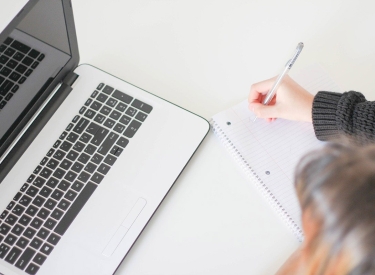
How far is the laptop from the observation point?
0.68 meters

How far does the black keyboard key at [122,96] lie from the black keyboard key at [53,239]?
0.25 meters

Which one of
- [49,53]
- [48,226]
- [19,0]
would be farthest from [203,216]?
[19,0]

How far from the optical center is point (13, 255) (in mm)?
675

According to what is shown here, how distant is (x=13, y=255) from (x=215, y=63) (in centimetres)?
47

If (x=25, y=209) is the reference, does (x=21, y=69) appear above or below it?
above

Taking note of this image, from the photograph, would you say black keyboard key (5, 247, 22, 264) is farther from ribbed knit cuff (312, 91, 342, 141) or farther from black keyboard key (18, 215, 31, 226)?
ribbed knit cuff (312, 91, 342, 141)

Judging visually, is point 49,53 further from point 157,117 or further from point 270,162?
point 270,162

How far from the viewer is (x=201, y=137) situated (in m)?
0.78

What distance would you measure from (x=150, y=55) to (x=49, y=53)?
0.66 feet

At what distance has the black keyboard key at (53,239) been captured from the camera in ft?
2.26

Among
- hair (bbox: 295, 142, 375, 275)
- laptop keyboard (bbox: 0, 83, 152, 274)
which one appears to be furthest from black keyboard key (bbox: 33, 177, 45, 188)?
hair (bbox: 295, 142, 375, 275)

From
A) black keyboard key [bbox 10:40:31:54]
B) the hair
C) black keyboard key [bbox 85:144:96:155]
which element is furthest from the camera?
→ black keyboard key [bbox 85:144:96:155]

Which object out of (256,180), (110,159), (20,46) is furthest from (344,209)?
(20,46)

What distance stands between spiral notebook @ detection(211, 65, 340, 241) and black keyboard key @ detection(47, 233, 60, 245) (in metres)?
0.30
